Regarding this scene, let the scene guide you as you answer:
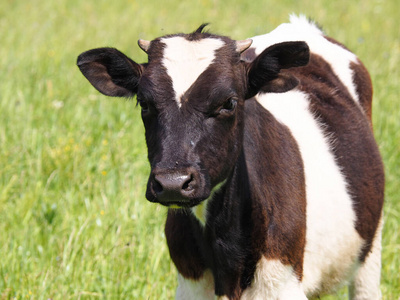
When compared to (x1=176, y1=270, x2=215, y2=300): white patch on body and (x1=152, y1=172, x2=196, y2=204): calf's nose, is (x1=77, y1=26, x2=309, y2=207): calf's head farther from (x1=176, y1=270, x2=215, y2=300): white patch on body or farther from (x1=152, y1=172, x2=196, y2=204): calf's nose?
(x1=176, y1=270, x2=215, y2=300): white patch on body

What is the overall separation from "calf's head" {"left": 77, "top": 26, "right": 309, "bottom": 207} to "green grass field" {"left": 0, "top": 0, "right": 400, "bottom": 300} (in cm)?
137

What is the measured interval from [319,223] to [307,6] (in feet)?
28.4

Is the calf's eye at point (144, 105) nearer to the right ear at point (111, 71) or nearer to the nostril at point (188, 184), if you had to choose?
the right ear at point (111, 71)

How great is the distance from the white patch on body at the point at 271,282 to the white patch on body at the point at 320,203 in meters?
0.38

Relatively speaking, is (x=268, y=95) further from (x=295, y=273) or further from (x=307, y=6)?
(x=307, y=6)

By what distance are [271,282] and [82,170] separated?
276 cm

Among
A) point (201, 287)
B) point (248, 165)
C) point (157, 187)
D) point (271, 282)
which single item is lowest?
point (201, 287)

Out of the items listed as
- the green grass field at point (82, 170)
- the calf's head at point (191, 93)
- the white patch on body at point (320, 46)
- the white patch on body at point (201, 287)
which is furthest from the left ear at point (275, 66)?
the green grass field at point (82, 170)

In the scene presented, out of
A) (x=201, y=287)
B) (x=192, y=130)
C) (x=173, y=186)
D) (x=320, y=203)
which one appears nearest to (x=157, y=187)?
(x=173, y=186)

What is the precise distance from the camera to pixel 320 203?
417 centimetres

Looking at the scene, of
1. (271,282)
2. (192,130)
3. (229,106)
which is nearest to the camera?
(192,130)

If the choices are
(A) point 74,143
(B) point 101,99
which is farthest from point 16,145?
(B) point 101,99

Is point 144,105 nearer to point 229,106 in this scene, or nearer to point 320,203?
point 229,106

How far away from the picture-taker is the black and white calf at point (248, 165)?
3260mm
